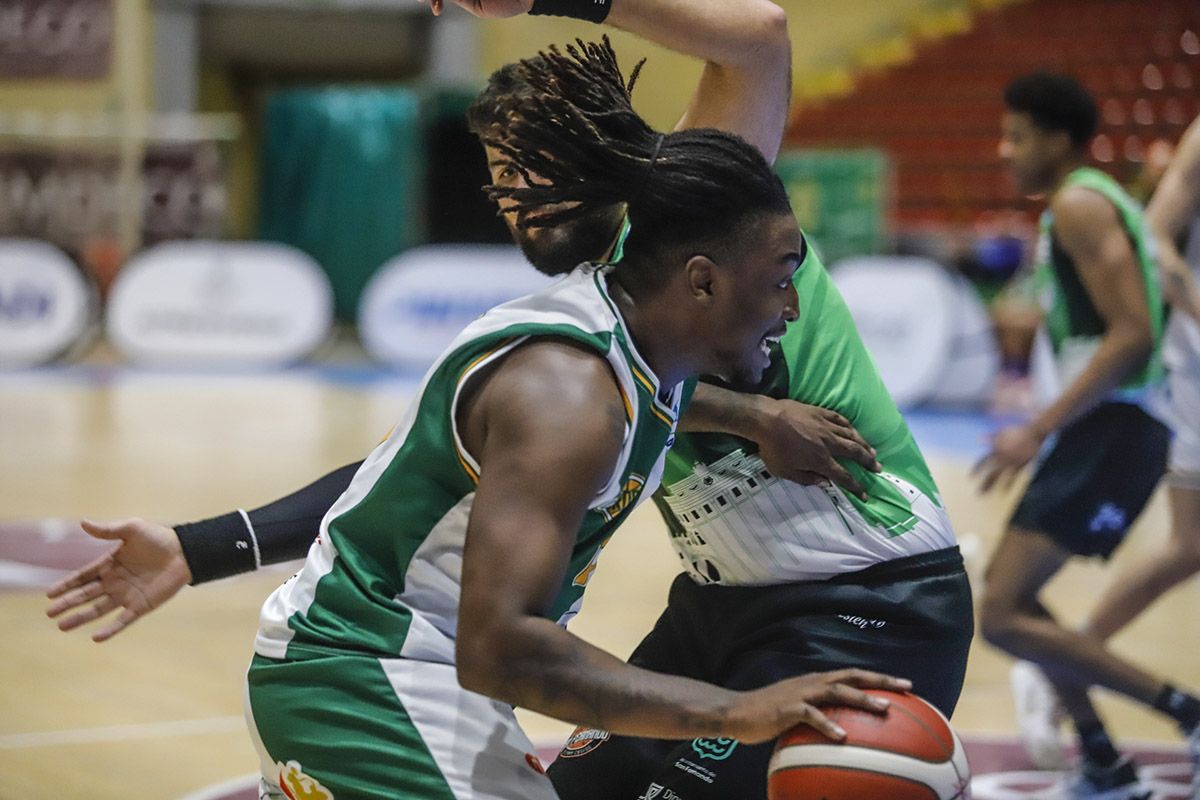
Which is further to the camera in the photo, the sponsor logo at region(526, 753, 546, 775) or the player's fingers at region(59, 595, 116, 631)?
the player's fingers at region(59, 595, 116, 631)

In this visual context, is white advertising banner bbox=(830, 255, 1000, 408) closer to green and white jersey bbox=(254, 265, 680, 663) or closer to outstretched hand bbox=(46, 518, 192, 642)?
outstretched hand bbox=(46, 518, 192, 642)

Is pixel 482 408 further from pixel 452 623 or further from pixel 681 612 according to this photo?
pixel 681 612

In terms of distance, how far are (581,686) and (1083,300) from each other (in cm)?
305

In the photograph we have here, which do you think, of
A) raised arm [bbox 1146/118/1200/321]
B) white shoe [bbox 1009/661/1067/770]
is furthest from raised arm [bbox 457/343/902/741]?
raised arm [bbox 1146/118/1200/321]

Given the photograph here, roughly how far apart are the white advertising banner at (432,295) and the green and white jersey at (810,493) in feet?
36.1

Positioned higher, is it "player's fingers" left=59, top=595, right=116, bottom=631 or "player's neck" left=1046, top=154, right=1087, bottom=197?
"player's neck" left=1046, top=154, right=1087, bottom=197

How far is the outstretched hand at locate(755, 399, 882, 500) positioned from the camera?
2.90 meters

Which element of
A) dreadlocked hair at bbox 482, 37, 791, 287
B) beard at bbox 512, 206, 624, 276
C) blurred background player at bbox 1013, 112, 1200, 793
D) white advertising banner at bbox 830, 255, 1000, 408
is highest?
dreadlocked hair at bbox 482, 37, 791, 287

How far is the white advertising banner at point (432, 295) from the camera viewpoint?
1426 centimetres

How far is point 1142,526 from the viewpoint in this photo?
29.2 feet

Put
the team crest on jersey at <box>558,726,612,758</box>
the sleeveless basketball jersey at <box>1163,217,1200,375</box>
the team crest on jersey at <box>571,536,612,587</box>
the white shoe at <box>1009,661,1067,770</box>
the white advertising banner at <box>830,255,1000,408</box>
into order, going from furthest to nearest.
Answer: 1. the white advertising banner at <box>830,255,1000,408</box>
2. the sleeveless basketball jersey at <box>1163,217,1200,375</box>
3. the white shoe at <box>1009,661,1067,770</box>
4. the team crest on jersey at <box>558,726,612,758</box>
5. the team crest on jersey at <box>571,536,612,587</box>

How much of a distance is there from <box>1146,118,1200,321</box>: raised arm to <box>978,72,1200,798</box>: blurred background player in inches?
7.6

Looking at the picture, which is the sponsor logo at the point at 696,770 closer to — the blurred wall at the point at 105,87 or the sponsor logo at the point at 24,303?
the sponsor logo at the point at 24,303

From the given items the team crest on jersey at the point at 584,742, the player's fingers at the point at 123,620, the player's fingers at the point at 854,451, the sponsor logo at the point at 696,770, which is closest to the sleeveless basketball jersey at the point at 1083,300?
the player's fingers at the point at 854,451
